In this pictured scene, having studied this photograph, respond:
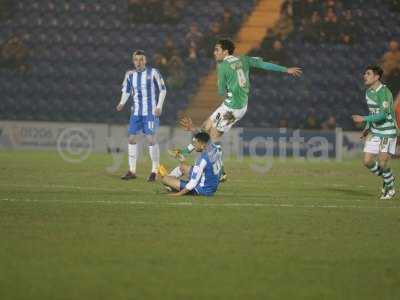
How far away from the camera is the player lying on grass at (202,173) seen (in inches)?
442

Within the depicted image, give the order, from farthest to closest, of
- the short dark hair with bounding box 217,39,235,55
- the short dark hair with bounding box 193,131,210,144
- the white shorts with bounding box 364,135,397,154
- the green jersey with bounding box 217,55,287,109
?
the green jersey with bounding box 217,55,287,109 < the short dark hair with bounding box 217,39,235,55 < the white shorts with bounding box 364,135,397,154 < the short dark hair with bounding box 193,131,210,144

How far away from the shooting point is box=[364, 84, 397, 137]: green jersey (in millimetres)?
12289

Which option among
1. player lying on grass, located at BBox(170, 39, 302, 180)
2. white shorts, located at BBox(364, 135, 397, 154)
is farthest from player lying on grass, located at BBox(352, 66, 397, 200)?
player lying on grass, located at BBox(170, 39, 302, 180)

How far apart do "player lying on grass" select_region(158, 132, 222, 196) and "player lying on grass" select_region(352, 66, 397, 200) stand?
2.30 meters

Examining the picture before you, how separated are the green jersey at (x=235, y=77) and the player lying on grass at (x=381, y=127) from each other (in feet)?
5.66

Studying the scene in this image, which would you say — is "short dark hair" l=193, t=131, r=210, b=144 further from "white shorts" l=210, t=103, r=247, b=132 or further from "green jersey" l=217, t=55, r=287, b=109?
"green jersey" l=217, t=55, r=287, b=109

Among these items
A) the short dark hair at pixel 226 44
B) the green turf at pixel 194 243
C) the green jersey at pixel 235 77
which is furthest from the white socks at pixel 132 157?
the short dark hair at pixel 226 44

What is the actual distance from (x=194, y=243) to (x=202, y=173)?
3555 millimetres

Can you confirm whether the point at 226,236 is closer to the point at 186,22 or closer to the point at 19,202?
the point at 19,202

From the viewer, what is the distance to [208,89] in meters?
26.5

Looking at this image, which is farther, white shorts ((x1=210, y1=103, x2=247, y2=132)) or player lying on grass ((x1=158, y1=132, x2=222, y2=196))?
white shorts ((x1=210, y1=103, x2=247, y2=132))

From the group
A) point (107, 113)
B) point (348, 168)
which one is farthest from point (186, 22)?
point (348, 168)

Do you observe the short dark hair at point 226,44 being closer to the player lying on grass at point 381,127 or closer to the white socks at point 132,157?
the player lying on grass at point 381,127

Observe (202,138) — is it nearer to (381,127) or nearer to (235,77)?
(235,77)
